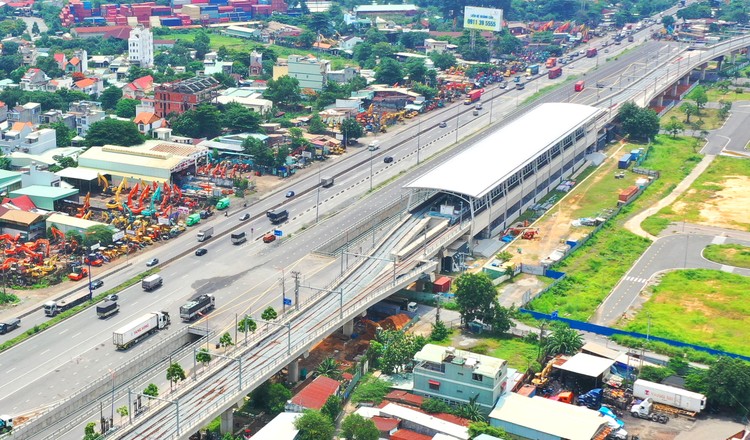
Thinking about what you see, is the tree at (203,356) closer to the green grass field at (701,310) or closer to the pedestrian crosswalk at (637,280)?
the green grass field at (701,310)

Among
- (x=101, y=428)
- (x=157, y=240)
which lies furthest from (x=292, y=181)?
(x=101, y=428)

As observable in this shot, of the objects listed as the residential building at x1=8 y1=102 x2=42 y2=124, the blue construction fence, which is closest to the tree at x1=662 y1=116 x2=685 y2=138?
the blue construction fence

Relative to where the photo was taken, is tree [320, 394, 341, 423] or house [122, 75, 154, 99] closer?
tree [320, 394, 341, 423]

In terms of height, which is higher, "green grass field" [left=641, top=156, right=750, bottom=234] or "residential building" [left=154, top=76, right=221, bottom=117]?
"residential building" [left=154, top=76, right=221, bottom=117]

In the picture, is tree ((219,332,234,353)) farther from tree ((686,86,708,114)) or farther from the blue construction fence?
tree ((686,86,708,114))

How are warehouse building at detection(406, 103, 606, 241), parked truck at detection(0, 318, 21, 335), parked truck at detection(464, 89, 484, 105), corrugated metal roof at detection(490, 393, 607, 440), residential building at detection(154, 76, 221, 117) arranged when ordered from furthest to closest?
1. parked truck at detection(464, 89, 484, 105)
2. residential building at detection(154, 76, 221, 117)
3. warehouse building at detection(406, 103, 606, 241)
4. parked truck at detection(0, 318, 21, 335)
5. corrugated metal roof at detection(490, 393, 607, 440)

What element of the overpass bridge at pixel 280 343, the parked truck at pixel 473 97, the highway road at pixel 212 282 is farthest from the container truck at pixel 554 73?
the overpass bridge at pixel 280 343
